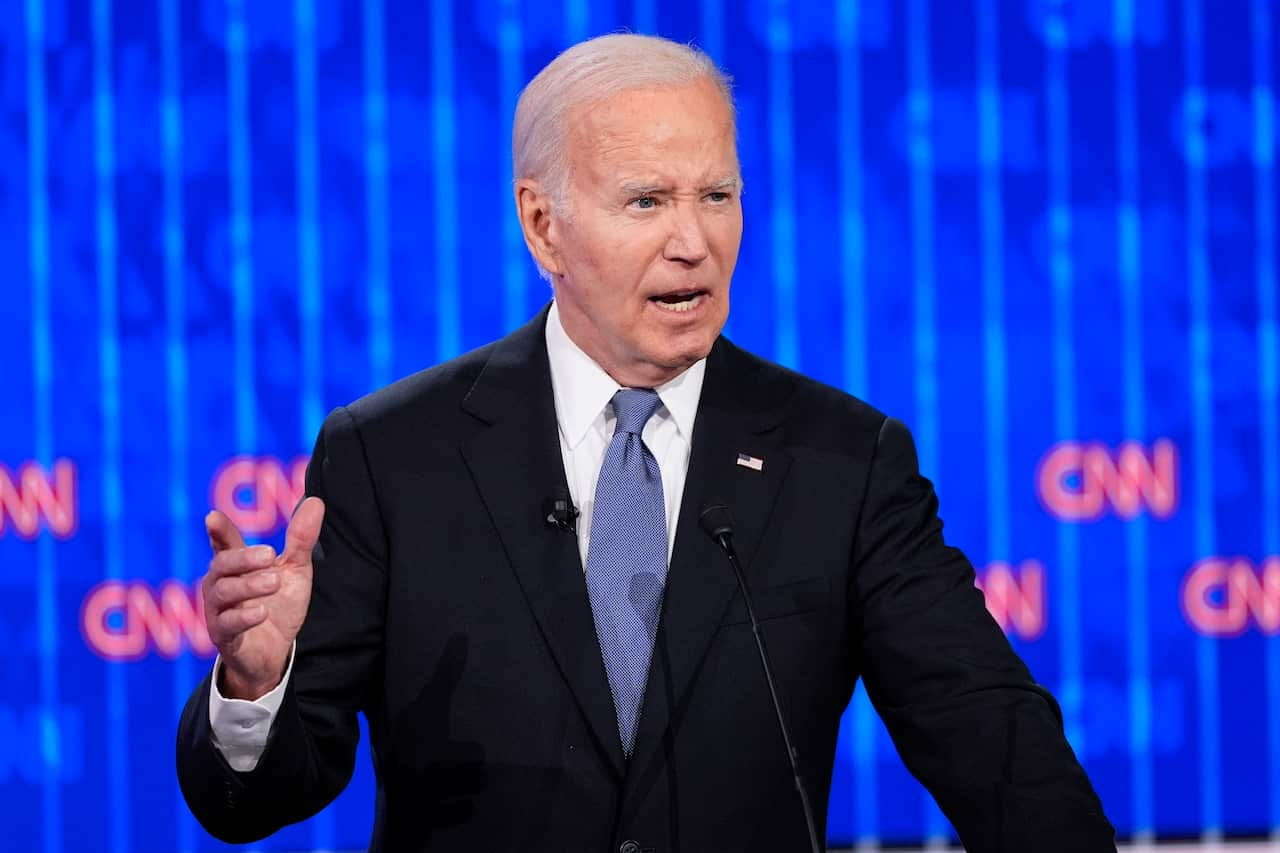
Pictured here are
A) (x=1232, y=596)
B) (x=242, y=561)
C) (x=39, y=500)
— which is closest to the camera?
(x=242, y=561)

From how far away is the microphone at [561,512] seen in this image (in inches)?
68.2

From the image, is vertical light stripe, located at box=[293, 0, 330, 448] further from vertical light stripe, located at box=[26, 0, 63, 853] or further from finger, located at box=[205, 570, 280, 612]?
finger, located at box=[205, 570, 280, 612]

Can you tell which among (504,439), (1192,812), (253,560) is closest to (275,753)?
(253,560)

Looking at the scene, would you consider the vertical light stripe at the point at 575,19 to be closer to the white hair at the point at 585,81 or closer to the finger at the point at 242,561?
the white hair at the point at 585,81

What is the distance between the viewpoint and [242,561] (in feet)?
4.68

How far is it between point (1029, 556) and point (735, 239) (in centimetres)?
188

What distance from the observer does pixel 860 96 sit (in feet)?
11.3

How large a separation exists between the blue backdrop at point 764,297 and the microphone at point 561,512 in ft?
5.55

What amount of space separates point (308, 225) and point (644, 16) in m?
0.85

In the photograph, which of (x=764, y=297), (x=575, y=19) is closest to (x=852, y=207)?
(x=764, y=297)

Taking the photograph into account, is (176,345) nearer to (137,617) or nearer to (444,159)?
(137,617)

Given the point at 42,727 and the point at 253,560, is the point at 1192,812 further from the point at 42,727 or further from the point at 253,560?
the point at 253,560

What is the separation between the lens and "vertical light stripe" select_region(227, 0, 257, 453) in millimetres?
3365

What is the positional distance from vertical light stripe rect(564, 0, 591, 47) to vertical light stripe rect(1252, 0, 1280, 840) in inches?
57.5
